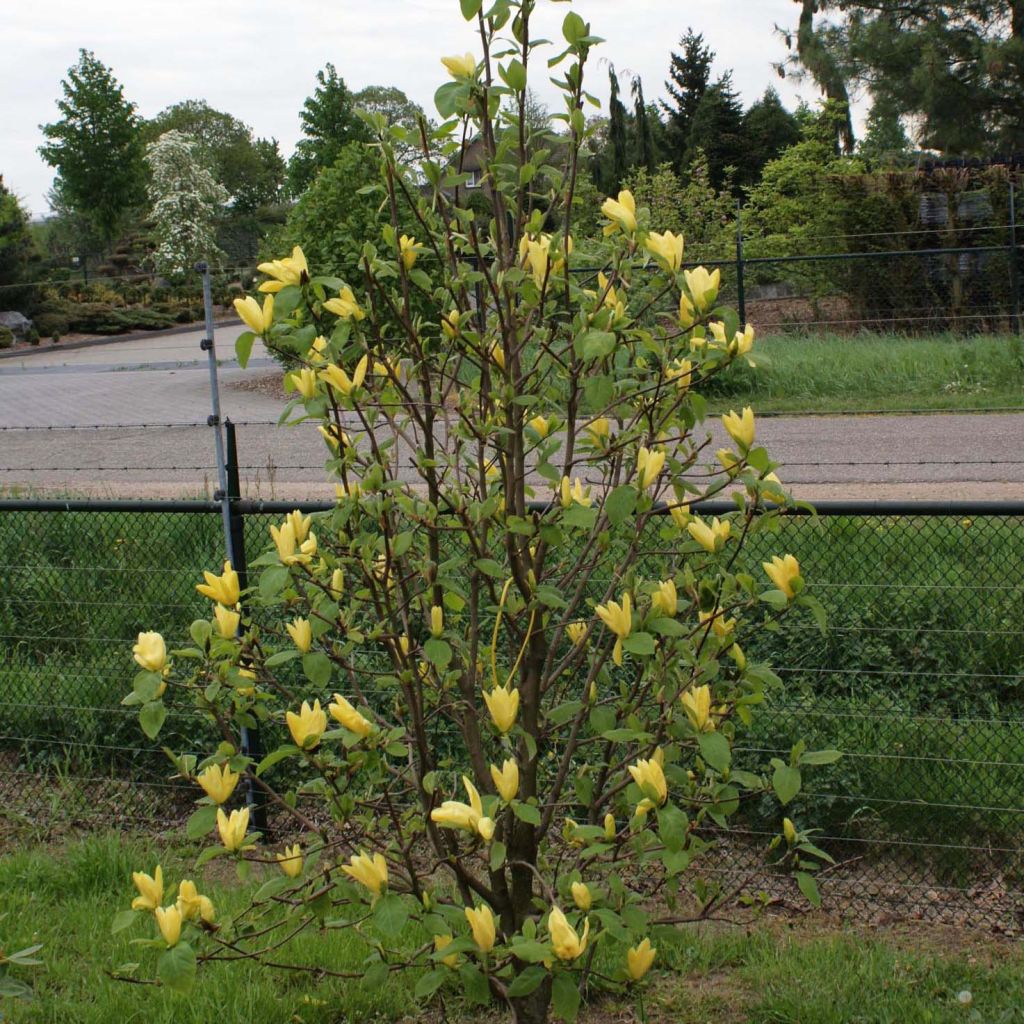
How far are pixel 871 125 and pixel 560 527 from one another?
107 feet

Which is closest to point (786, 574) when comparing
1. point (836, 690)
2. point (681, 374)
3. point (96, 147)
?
point (681, 374)

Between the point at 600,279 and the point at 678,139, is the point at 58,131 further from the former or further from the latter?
the point at 600,279

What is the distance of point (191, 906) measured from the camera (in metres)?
2.20

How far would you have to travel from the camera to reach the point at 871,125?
31906mm

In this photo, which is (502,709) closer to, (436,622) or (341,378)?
(436,622)

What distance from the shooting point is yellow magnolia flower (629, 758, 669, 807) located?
202cm

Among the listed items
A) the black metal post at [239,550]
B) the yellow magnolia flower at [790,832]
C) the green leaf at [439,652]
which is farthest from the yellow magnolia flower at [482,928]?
the black metal post at [239,550]

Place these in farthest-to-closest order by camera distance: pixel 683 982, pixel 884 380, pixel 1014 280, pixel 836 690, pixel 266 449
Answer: pixel 1014 280
pixel 884 380
pixel 266 449
pixel 836 690
pixel 683 982

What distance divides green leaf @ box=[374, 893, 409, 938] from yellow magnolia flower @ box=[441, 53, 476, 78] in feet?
4.68

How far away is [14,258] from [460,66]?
3040 centimetres

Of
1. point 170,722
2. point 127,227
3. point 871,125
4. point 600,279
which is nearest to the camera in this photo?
point 600,279

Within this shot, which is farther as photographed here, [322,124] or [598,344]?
[322,124]

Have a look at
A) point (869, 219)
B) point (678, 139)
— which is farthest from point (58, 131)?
point (869, 219)

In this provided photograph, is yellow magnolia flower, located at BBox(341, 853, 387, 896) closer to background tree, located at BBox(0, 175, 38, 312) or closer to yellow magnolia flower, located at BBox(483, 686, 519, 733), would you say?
yellow magnolia flower, located at BBox(483, 686, 519, 733)
